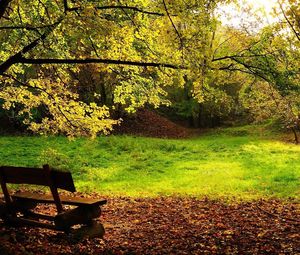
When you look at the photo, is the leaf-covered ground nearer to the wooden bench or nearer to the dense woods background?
the wooden bench

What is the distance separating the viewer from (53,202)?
734 centimetres

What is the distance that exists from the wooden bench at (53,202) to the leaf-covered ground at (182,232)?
0.25 metres

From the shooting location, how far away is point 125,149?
22.5m

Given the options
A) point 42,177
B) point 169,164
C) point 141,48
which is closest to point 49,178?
point 42,177

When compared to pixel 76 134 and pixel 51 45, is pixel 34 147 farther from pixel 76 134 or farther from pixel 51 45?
pixel 51 45

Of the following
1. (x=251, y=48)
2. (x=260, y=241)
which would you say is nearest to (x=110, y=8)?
(x=251, y=48)

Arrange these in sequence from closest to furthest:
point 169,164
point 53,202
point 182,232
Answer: point 53,202 → point 182,232 → point 169,164

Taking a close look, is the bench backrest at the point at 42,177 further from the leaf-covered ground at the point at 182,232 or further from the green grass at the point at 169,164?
the green grass at the point at 169,164

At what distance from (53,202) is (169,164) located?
11665 mm

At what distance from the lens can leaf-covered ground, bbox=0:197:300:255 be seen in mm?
6805

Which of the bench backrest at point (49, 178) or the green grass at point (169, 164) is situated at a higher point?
the bench backrest at point (49, 178)

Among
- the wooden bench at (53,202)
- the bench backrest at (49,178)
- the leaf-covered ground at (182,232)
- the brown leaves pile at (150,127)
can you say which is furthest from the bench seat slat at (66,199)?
the brown leaves pile at (150,127)

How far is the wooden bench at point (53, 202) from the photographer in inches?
261

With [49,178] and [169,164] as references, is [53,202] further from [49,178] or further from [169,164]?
[169,164]
